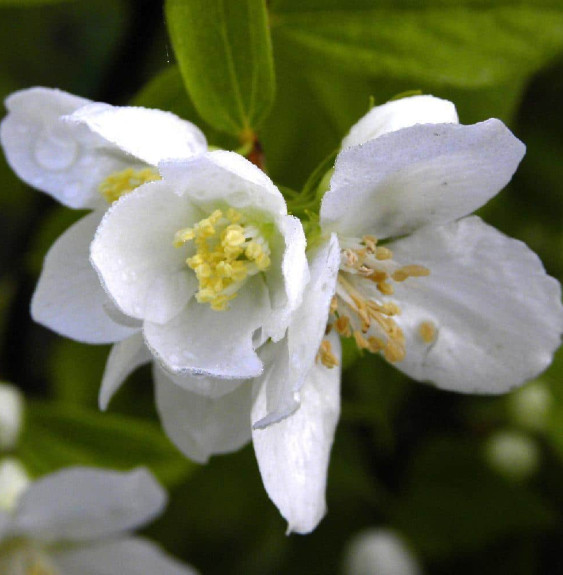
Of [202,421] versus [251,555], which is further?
[251,555]

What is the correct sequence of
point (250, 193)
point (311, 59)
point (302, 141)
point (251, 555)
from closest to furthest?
point (250, 193)
point (311, 59)
point (302, 141)
point (251, 555)

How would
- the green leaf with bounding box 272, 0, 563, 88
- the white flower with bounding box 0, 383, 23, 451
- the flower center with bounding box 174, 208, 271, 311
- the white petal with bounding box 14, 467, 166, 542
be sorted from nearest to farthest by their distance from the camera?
the flower center with bounding box 174, 208, 271, 311
the green leaf with bounding box 272, 0, 563, 88
the white petal with bounding box 14, 467, 166, 542
the white flower with bounding box 0, 383, 23, 451

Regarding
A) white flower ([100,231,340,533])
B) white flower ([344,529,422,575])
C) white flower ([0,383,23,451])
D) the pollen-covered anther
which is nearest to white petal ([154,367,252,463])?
white flower ([100,231,340,533])

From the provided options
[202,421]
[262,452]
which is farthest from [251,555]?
[262,452]

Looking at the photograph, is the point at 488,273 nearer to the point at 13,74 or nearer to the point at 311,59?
the point at 311,59

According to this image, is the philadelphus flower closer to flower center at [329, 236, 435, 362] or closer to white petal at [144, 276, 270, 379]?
flower center at [329, 236, 435, 362]

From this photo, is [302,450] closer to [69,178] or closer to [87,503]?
[69,178]

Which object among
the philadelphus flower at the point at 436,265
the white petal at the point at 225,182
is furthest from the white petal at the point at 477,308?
the white petal at the point at 225,182
